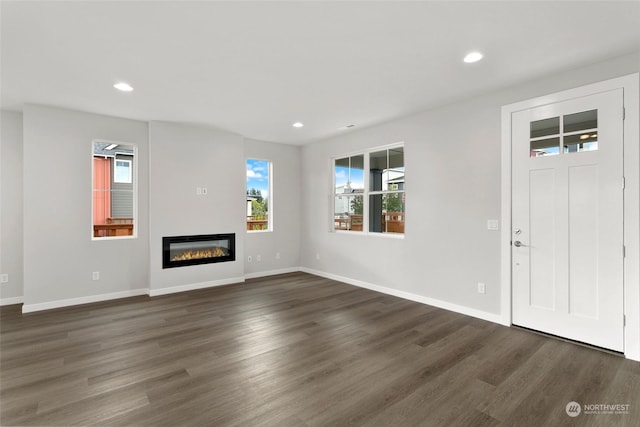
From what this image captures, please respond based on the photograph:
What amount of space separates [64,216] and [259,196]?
10.2 feet

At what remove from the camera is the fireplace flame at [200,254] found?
5188mm

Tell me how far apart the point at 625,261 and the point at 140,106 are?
555 cm

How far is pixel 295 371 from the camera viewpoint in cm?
256

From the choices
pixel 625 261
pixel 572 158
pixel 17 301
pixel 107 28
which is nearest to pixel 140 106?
pixel 107 28

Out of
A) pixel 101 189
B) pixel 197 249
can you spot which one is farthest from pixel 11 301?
pixel 197 249

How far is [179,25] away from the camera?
91.4 inches

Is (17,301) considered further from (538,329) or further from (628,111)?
(628,111)

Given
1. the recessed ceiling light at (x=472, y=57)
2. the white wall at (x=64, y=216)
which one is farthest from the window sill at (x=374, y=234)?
the white wall at (x=64, y=216)

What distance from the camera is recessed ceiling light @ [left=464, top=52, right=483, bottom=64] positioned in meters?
2.76

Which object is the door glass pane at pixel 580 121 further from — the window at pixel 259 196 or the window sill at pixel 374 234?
the window at pixel 259 196

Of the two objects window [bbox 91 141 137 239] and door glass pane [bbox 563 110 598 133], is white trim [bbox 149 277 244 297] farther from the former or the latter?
door glass pane [bbox 563 110 598 133]

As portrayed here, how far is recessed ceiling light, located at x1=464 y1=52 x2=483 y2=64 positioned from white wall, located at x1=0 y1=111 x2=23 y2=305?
5805 mm

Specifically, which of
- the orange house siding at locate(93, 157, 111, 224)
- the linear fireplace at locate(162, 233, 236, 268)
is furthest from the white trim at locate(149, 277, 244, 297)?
the orange house siding at locate(93, 157, 111, 224)

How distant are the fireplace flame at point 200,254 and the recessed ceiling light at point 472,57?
4603 mm
